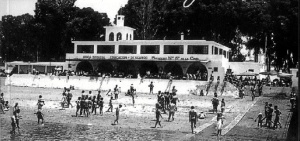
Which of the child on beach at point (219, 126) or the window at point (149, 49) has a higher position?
the window at point (149, 49)

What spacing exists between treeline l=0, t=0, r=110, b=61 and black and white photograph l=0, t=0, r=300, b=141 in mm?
177

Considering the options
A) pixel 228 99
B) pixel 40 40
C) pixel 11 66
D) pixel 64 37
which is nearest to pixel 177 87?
pixel 228 99

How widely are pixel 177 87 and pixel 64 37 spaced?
885 inches

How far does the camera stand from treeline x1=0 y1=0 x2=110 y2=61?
159ft

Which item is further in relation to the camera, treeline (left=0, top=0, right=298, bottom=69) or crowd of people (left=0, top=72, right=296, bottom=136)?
treeline (left=0, top=0, right=298, bottom=69)

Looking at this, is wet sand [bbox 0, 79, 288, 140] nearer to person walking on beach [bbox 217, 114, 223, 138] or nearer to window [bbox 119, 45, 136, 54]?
person walking on beach [bbox 217, 114, 223, 138]

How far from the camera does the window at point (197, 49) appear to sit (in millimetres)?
44422

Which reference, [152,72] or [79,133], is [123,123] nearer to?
[79,133]

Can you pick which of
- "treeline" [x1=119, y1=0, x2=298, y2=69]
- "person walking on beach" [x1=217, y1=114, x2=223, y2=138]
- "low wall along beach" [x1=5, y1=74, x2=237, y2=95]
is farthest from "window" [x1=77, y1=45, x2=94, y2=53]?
"person walking on beach" [x1=217, y1=114, x2=223, y2=138]

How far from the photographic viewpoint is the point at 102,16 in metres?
52.7

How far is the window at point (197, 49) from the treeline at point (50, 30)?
13.9m

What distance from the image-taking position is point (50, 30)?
55688mm

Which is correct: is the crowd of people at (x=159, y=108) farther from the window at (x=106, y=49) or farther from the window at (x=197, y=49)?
the window at (x=106, y=49)

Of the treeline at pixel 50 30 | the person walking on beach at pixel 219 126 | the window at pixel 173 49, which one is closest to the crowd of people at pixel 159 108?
the person walking on beach at pixel 219 126
